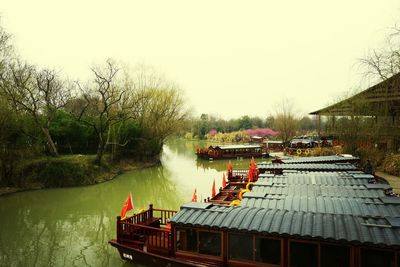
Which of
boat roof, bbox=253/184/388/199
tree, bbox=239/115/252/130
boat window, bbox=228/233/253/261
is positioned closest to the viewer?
boat window, bbox=228/233/253/261

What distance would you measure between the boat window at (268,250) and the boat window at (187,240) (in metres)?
1.85

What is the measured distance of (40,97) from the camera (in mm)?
29203

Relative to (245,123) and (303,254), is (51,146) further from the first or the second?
(245,123)

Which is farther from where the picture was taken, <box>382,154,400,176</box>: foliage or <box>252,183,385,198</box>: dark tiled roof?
<box>382,154,400,176</box>: foliage

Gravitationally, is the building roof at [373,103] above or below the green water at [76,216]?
above

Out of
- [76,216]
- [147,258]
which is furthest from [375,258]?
[76,216]

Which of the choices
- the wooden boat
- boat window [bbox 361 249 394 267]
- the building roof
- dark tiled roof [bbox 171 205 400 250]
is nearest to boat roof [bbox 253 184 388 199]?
dark tiled roof [bbox 171 205 400 250]

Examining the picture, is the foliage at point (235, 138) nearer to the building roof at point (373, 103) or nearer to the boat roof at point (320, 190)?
the building roof at point (373, 103)

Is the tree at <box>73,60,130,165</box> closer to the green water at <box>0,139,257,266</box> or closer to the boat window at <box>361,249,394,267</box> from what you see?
the green water at <box>0,139,257,266</box>

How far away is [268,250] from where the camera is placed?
8594mm

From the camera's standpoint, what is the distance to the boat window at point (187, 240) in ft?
31.2

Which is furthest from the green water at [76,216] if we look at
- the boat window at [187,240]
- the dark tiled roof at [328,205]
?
the dark tiled roof at [328,205]

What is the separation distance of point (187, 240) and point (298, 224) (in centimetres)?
324

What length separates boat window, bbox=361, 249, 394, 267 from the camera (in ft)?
24.8
